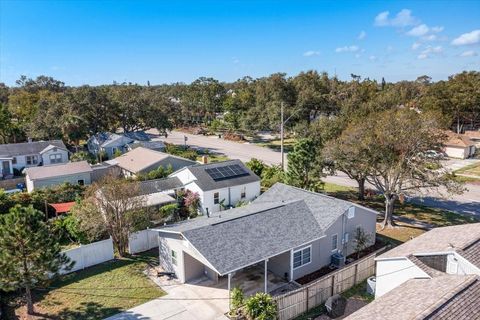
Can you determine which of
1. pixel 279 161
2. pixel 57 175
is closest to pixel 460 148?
pixel 279 161

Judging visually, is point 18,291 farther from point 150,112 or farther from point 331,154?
point 150,112

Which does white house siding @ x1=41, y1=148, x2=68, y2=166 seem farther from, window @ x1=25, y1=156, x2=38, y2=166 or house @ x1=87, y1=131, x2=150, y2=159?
house @ x1=87, y1=131, x2=150, y2=159

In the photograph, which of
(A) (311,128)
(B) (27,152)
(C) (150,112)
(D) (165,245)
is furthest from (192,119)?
(D) (165,245)

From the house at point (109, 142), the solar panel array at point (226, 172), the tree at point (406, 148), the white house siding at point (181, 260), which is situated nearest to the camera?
the white house siding at point (181, 260)

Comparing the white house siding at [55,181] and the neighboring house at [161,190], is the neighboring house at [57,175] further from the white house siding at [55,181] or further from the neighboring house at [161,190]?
the neighboring house at [161,190]

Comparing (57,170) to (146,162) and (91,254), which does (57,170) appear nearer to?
(146,162)

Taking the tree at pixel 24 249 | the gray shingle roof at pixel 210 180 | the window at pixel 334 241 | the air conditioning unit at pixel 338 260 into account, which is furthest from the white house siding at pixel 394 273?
the gray shingle roof at pixel 210 180
